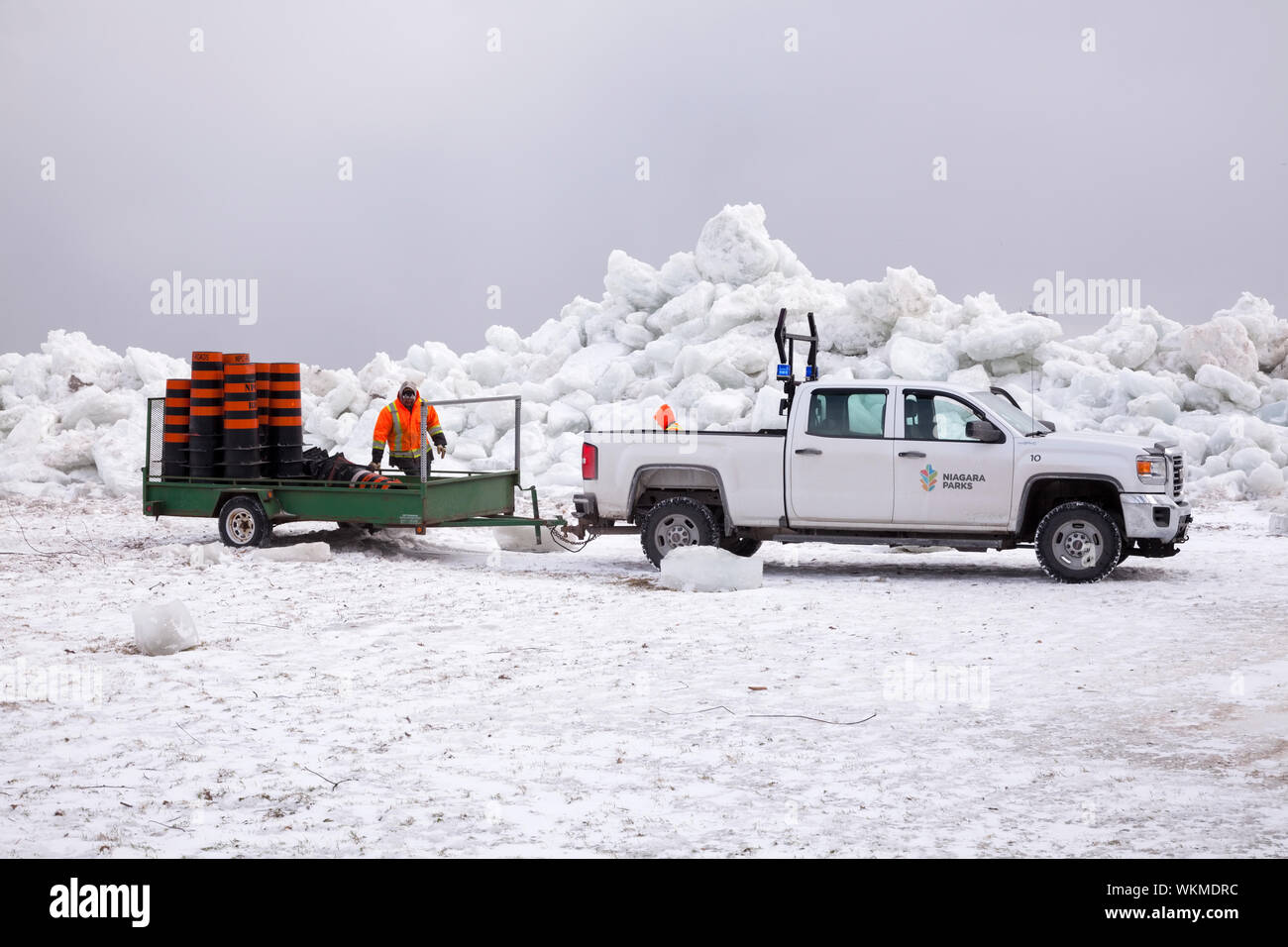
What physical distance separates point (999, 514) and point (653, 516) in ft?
11.2

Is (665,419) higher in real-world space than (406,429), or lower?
higher

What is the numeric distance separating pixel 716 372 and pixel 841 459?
12.0 m

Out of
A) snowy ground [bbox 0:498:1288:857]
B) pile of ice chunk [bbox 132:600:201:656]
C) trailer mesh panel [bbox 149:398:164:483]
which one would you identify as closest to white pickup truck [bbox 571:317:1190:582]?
snowy ground [bbox 0:498:1288:857]

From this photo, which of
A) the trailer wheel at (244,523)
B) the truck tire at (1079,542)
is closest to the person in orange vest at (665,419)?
the truck tire at (1079,542)

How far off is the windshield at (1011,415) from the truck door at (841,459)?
0.95 meters

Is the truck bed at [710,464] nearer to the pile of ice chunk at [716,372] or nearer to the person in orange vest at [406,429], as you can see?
the person in orange vest at [406,429]

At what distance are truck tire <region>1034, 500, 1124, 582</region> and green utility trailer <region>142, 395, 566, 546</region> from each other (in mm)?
5195

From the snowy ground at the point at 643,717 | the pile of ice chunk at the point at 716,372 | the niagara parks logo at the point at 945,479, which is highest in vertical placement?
the pile of ice chunk at the point at 716,372

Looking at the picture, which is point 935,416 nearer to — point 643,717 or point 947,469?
point 947,469

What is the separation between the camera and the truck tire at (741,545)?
13805mm

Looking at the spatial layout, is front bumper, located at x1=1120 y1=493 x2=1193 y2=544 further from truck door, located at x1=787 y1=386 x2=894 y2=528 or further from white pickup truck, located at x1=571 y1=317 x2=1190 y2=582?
truck door, located at x1=787 y1=386 x2=894 y2=528

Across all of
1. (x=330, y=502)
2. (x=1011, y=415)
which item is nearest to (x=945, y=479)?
(x=1011, y=415)

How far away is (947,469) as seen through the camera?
12273 millimetres
